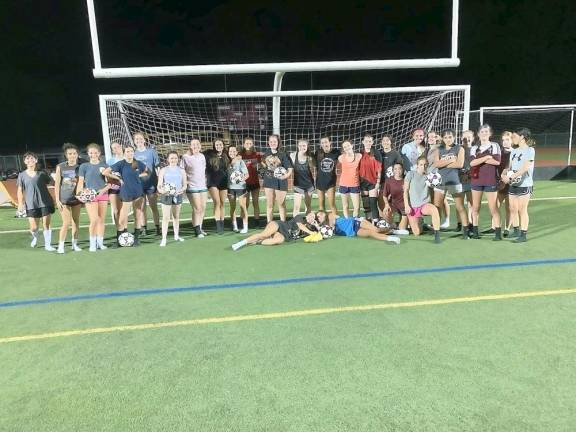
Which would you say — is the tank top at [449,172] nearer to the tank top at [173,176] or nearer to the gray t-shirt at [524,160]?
the gray t-shirt at [524,160]

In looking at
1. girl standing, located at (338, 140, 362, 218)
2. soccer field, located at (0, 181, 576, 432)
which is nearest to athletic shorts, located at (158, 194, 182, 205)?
soccer field, located at (0, 181, 576, 432)

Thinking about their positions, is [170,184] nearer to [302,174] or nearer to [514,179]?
[302,174]

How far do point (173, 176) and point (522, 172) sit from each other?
5452 millimetres

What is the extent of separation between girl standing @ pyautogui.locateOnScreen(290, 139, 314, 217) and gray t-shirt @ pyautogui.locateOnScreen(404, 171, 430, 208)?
5.86 feet

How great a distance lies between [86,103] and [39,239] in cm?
3318

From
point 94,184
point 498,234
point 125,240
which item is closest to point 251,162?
point 125,240

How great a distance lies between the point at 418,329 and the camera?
4406 millimetres

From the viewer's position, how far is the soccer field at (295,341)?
324 cm

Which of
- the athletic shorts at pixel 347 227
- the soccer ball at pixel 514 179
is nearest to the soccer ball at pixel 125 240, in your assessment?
the athletic shorts at pixel 347 227

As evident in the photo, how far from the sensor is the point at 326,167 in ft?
29.1

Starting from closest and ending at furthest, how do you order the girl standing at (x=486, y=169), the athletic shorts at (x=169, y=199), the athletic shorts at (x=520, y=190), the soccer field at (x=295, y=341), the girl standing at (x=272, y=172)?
the soccer field at (x=295, y=341), the athletic shorts at (x=520, y=190), the girl standing at (x=486, y=169), the athletic shorts at (x=169, y=199), the girl standing at (x=272, y=172)

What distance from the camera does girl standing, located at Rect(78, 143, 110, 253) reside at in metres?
7.55

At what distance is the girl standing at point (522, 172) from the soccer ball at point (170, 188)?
520 cm

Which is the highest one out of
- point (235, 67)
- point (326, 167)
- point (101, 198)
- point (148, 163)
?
point (235, 67)
